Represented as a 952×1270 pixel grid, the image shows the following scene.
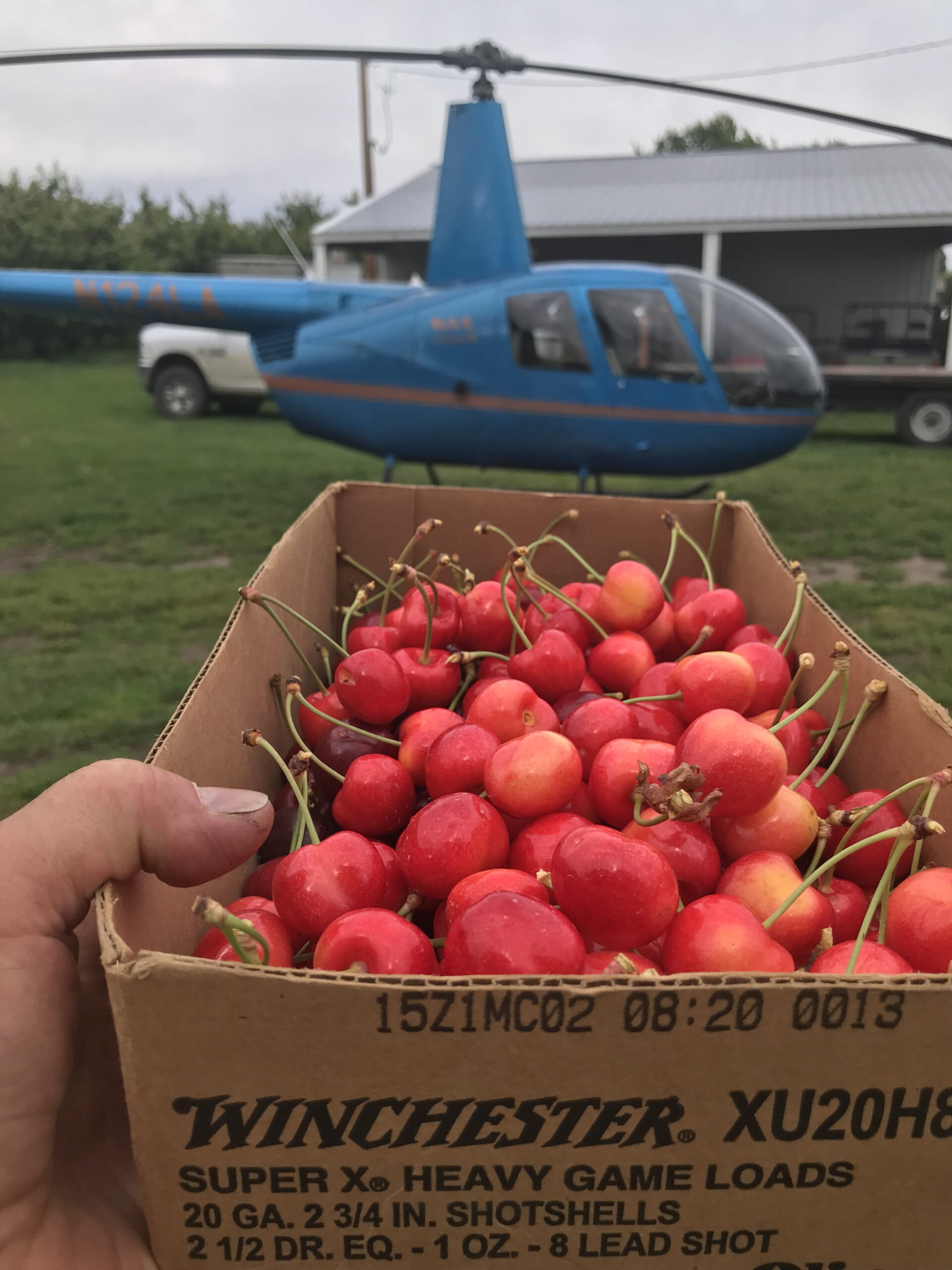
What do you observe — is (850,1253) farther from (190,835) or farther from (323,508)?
(323,508)

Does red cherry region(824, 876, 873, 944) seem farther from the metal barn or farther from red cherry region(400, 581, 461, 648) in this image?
the metal barn

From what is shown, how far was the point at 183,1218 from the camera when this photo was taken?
0.73m

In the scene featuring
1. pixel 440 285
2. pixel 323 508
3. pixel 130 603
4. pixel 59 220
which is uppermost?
pixel 59 220

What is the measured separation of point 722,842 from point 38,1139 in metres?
0.84

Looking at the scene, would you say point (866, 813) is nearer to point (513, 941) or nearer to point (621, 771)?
point (621, 771)

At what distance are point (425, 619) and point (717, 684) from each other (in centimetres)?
57

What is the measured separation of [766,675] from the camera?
148cm

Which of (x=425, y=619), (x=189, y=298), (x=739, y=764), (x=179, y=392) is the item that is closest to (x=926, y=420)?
(x=189, y=298)

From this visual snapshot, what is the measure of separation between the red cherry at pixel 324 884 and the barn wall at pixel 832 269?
1756 centimetres

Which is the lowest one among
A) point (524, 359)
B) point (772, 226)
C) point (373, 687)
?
point (373, 687)

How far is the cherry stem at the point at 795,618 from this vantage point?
1.54 metres

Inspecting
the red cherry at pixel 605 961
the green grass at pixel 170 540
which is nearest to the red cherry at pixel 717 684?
the red cherry at pixel 605 961

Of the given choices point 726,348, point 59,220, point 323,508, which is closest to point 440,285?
point 726,348

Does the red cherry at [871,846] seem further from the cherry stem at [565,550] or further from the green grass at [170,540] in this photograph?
the green grass at [170,540]
